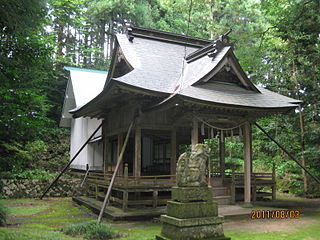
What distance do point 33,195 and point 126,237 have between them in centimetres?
1168

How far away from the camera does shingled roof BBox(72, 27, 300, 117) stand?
11203 millimetres

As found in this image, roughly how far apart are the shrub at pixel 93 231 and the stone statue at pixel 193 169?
2.43m

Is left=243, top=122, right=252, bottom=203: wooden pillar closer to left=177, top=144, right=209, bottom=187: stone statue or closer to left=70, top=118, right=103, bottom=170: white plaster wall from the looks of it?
left=177, top=144, right=209, bottom=187: stone statue

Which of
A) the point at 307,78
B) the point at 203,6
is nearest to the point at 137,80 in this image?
the point at 307,78

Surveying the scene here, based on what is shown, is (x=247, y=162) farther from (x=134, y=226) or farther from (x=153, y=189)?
(x=134, y=226)

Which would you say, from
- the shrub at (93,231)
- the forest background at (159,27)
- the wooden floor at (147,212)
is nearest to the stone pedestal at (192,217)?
the shrub at (93,231)

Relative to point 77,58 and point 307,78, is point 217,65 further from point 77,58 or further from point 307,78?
point 77,58

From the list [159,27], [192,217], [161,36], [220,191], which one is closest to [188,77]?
[220,191]

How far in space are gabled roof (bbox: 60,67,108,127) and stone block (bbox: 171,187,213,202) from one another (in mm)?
14018

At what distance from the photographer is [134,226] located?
9.70m

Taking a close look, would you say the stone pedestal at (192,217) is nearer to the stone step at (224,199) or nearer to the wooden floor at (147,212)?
the wooden floor at (147,212)

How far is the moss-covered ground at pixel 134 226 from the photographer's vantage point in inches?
317

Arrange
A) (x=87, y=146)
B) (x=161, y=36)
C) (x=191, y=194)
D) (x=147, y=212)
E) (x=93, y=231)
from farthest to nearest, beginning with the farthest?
(x=87, y=146) → (x=161, y=36) → (x=147, y=212) → (x=93, y=231) → (x=191, y=194)

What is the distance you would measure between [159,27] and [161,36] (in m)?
15.0
